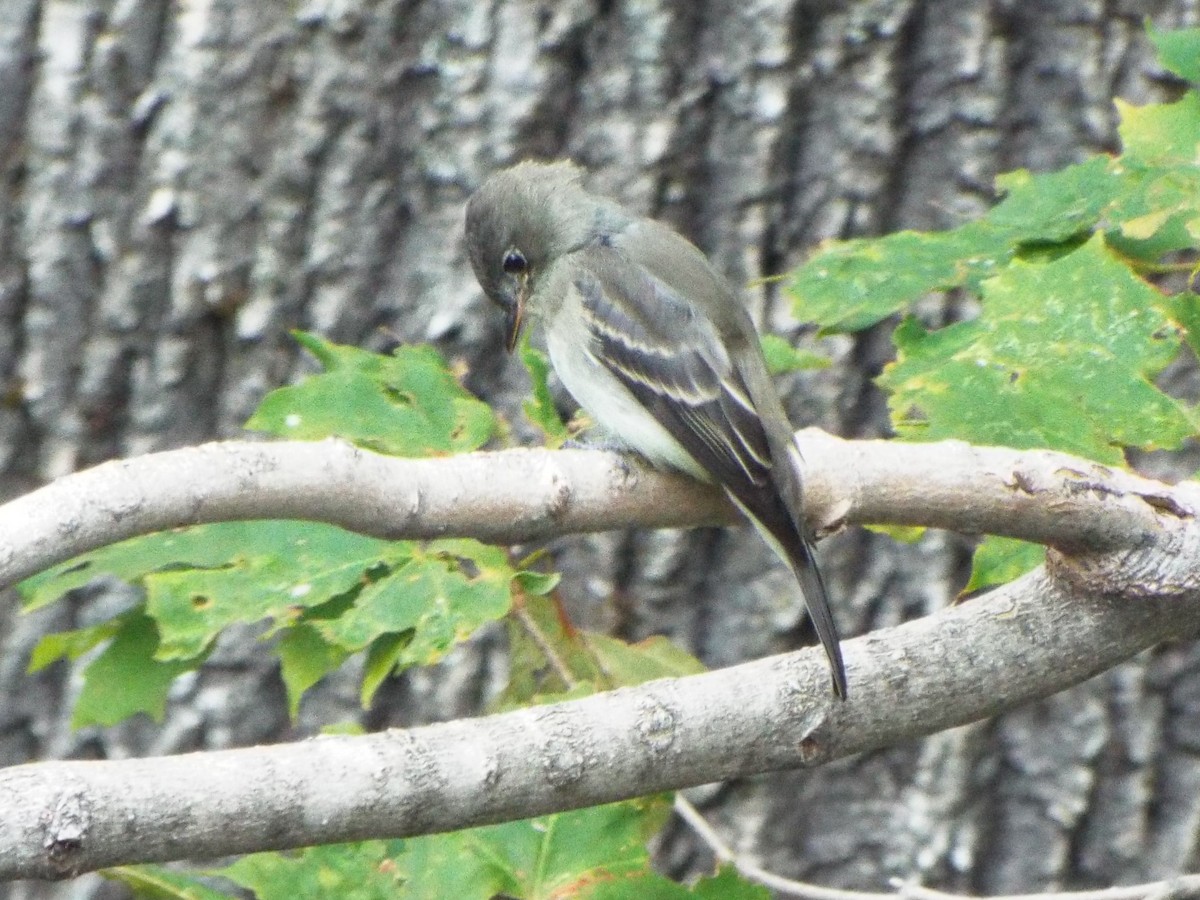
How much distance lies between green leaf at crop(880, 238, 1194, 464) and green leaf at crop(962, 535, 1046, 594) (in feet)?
0.66

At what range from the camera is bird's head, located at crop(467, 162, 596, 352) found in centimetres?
353

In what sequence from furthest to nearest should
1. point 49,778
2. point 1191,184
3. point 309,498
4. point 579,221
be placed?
point 579,221
point 1191,184
point 309,498
point 49,778

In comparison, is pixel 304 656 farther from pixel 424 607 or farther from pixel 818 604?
pixel 818 604

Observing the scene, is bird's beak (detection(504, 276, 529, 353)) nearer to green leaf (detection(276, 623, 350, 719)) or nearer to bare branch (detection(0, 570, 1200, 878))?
green leaf (detection(276, 623, 350, 719))

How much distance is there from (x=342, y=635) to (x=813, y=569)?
3.23 ft

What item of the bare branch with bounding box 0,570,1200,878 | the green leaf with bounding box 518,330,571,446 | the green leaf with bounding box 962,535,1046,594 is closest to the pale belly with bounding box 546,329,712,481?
the green leaf with bounding box 518,330,571,446

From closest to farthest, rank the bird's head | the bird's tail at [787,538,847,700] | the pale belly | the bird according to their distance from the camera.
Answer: the bird's tail at [787,538,847,700]
the pale belly
the bird
the bird's head

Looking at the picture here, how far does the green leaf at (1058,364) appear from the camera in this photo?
99.7 inches

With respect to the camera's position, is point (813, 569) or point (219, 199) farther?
point (219, 199)

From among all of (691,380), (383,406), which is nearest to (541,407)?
(383,406)

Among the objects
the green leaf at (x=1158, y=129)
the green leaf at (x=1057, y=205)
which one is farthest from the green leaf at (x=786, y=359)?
the green leaf at (x=1158, y=129)

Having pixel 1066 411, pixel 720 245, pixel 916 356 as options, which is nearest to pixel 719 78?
pixel 720 245

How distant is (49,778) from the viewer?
1.65 m

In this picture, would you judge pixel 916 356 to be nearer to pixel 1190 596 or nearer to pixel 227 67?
pixel 1190 596
